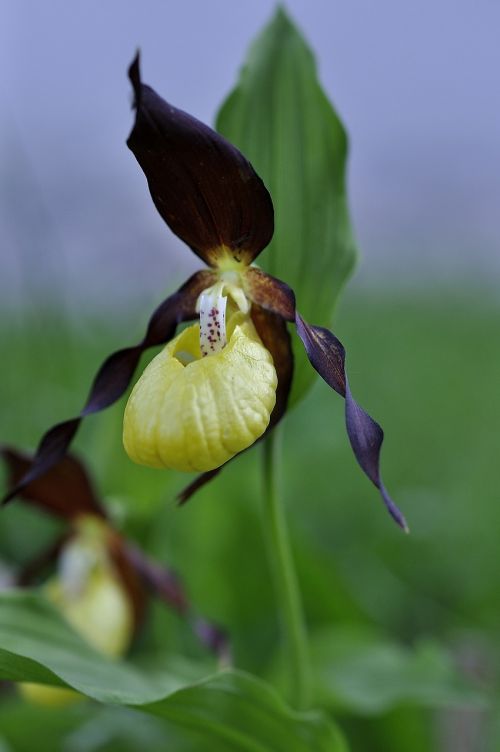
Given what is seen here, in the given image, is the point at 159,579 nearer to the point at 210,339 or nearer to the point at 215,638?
the point at 215,638

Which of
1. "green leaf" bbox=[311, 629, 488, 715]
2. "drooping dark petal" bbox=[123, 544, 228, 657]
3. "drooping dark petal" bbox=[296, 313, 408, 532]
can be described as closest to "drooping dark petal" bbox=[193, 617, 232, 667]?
"drooping dark petal" bbox=[123, 544, 228, 657]

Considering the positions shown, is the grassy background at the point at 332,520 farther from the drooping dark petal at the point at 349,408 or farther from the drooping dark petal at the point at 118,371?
the drooping dark petal at the point at 349,408

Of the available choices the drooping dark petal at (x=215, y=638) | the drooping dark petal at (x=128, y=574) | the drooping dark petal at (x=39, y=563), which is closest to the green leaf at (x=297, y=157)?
the drooping dark petal at (x=215, y=638)

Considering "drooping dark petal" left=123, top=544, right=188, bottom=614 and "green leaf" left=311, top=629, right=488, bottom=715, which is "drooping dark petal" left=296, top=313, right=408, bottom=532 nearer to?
"green leaf" left=311, top=629, right=488, bottom=715

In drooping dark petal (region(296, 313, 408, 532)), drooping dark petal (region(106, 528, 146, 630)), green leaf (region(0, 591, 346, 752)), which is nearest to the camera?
drooping dark petal (region(296, 313, 408, 532))

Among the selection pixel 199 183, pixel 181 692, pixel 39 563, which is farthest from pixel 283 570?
pixel 39 563
